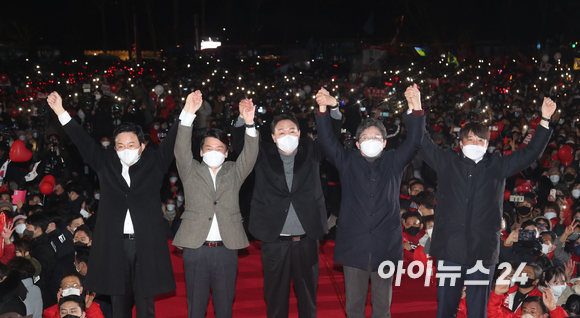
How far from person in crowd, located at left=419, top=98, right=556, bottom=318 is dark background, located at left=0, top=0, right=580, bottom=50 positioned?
3421 centimetres

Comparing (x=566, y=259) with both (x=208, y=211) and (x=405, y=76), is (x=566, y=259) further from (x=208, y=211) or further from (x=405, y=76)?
(x=405, y=76)

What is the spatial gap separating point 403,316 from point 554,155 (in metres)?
6.76

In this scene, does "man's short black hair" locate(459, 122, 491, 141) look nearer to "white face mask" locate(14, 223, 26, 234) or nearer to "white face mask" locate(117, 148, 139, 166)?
"white face mask" locate(117, 148, 139, 166)

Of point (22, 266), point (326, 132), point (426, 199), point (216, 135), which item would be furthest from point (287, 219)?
point (426, 199)

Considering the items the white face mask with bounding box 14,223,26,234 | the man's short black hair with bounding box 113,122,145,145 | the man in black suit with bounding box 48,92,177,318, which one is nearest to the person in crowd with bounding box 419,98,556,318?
the man in black suit with bounding box 48,92,177,318

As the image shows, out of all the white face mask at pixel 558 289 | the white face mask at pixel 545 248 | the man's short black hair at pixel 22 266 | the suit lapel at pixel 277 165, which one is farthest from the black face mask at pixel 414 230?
the man's short black hair at pixel 22 266

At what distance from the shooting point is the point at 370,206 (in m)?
4.05

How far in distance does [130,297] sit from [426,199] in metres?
4.27

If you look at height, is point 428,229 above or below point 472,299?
above

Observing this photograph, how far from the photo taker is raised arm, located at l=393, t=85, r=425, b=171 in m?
3.95

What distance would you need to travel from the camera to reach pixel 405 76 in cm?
2820

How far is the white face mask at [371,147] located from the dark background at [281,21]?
113 feet

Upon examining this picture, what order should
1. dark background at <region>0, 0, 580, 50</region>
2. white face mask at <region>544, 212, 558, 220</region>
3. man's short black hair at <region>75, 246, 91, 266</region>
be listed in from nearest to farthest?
1. man's short black hair at <region>75, 246, 91, 266</region>
2. white face mask at <region>544, 212, 558, 220</region>
3. dark background at <region>0, 0, 580, 50</region>

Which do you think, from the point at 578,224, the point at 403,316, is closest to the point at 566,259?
the point at 578,224
